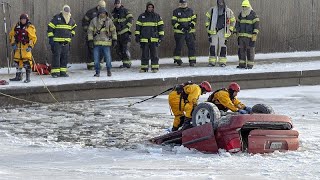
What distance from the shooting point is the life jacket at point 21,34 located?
750 inches

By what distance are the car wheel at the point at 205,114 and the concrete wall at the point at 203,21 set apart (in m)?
9.74

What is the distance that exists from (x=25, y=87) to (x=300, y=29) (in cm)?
1200

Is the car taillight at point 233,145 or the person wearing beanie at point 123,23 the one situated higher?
the person wearing beanie at point 123,23

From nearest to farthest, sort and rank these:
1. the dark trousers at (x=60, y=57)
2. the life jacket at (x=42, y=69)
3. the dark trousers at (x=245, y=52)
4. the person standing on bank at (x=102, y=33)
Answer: the dark trousers at (x=60, y=57)
the person standing on bank at (x=102, y=33)
the life jacket at (x=42, y=69)
the dark trousers at (x=245, y=52)

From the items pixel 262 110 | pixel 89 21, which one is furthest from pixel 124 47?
pixel 262 110

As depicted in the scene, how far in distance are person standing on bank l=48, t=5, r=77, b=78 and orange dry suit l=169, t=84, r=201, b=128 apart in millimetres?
6900

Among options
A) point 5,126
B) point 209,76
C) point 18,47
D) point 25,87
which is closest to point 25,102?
point 25,87

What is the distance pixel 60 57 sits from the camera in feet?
67.3

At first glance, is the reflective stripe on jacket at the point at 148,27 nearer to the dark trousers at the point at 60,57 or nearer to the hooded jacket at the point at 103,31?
the hooded jacket at the point at 103,31

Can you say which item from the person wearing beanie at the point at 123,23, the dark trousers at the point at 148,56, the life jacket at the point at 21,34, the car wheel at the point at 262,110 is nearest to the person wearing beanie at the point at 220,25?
the dark trousers at the point at 148,56

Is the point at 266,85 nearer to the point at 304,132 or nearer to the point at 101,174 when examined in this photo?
the point at 304,132

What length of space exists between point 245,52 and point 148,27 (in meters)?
3.12

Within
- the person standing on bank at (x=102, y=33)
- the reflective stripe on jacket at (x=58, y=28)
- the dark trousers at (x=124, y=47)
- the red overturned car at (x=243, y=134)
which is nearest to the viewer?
the red overturned car at (x=243, y=134)

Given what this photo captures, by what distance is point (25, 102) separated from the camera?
60.0 ft
